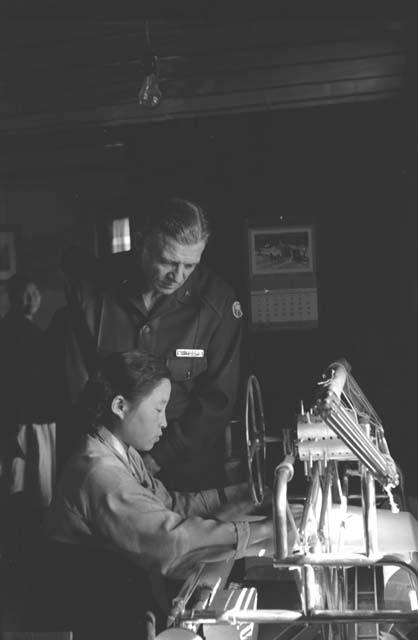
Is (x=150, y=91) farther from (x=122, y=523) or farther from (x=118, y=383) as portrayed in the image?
(x=122, y=523)

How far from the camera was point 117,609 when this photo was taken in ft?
7.13

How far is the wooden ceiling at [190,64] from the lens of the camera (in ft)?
9.40

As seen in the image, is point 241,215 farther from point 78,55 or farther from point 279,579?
point 279,579

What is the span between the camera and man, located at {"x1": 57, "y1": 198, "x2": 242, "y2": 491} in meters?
2.98

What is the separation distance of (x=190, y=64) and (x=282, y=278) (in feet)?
2.49

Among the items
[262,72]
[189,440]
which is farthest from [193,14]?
[189,440]

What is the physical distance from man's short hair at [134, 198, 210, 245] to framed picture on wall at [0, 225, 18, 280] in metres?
0.43

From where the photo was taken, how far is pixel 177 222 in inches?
115

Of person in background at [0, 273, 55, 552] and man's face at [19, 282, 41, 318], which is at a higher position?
man's face at [19, 282, 41, 318]

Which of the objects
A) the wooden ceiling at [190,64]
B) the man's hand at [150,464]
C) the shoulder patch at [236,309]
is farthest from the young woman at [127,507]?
the wooden ceiling at [190,64]

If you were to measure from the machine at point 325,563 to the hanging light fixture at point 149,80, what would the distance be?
3.08ft

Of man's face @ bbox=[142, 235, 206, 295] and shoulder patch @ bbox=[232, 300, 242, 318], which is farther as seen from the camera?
shoulder patch @ bbox=[232, 300, 242, 318]

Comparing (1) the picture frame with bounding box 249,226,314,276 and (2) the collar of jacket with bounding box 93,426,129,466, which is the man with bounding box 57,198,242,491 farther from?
(2) the collar of jacket with bounding box 93,426,129,466

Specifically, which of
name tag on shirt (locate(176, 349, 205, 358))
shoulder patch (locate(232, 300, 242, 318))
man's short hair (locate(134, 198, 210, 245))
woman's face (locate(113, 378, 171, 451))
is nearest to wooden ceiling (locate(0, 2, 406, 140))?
man's short hair (locate(134, 198, 210, 245))
